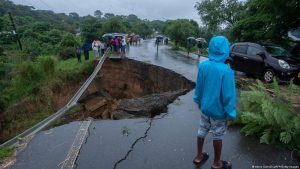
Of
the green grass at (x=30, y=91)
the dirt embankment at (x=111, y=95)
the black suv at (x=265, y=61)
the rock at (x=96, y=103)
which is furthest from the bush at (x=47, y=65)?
the black suv at (x=265, y=61)

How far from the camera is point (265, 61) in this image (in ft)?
39.2

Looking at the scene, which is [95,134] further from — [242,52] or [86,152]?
[242,52]

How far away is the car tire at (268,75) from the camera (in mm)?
11580

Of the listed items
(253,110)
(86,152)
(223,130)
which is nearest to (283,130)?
(253,110)

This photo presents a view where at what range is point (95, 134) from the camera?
20.3ft

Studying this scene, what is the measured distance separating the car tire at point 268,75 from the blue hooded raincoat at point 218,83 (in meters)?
8.71

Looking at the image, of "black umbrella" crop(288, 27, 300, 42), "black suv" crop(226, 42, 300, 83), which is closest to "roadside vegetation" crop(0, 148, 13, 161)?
"black suv" crop(226, 42, 300, 83)

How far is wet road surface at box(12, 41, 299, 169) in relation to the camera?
4.75 metres

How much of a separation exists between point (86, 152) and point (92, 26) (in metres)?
44.0

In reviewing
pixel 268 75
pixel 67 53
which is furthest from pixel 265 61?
pixel 67 53

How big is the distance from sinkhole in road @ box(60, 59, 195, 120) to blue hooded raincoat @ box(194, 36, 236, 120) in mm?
4741

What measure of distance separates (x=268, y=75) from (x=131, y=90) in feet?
43.4

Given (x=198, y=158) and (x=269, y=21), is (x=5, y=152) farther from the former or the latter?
(x=269, y=21)

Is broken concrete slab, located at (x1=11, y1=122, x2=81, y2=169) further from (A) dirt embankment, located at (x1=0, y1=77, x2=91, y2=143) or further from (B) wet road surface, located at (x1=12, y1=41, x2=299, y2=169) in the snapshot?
(A) dirt embankment, located at (x1=0, y1=77, x2=91, y2=143)
